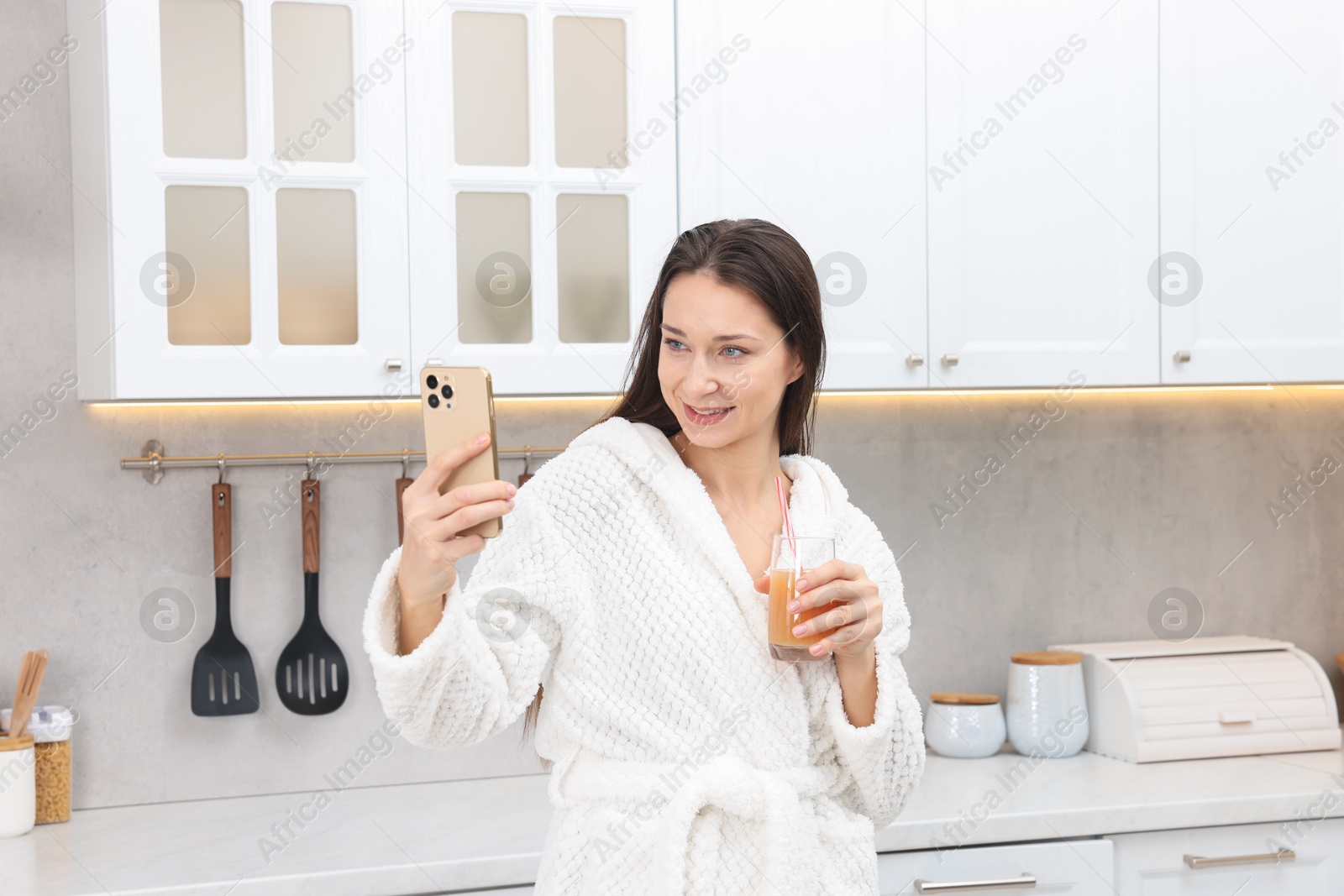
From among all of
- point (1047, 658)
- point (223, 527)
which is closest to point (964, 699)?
point (1047, 658)

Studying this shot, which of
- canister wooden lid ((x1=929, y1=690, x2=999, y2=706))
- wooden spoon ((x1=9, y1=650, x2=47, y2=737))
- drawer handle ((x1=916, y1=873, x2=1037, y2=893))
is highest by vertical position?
wooden spoon ((x1=9, y1=650, x2=47, y2=737))

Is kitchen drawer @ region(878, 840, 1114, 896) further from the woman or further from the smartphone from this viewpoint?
the smartphone

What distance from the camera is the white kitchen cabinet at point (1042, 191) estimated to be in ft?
6.61

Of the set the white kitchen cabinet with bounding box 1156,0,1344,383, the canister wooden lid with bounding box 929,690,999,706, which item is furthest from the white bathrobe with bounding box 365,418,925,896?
the white kitchen cabinet with bounding box 1156,0,1344,383

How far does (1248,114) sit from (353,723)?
1.97m

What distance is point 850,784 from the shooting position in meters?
1.29

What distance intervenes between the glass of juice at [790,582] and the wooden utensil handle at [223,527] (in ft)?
3.99

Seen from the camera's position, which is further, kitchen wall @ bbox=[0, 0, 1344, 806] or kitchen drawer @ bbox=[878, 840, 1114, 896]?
kitchen wall @ bbox=[0, 0, 1344, 806]

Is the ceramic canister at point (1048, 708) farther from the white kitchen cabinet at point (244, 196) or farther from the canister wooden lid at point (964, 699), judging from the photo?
the white kitchen cabinet at point (244, 196)

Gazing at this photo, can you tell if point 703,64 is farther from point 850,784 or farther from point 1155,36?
point 850,784

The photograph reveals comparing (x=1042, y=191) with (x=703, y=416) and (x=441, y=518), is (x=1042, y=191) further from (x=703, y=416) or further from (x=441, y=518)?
(x=441, y=518)

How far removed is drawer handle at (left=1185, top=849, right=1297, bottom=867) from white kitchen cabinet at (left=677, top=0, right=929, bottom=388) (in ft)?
2.95

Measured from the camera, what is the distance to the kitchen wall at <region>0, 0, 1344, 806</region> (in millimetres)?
2004

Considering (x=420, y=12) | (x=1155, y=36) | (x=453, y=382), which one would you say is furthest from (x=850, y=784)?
(x=1155, y=36)
